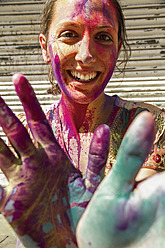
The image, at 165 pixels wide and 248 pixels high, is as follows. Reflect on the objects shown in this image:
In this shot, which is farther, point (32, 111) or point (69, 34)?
point (69, 34)

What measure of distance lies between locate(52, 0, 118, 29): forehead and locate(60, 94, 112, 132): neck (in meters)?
0.44

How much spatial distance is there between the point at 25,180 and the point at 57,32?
3.13 feet

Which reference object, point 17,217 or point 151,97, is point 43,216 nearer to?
point 17,217

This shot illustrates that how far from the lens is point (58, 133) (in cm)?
187

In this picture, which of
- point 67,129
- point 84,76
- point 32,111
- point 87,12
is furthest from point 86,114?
point 32,111

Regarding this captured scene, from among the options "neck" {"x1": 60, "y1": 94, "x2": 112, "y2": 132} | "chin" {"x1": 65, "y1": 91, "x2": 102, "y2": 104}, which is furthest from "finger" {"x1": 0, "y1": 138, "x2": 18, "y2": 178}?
"neck" {"x1": 60, "y1": 94, "x2": 112, "y2": 132}

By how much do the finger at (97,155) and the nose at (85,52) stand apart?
603 mm

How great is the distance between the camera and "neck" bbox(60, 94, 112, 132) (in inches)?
72.1

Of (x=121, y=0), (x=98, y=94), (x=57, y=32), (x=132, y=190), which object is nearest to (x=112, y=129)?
(x=98, y=94)

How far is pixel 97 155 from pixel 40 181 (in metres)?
0.22

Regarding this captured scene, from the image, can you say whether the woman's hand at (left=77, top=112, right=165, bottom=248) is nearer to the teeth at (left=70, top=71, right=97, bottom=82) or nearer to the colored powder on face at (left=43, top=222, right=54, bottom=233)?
the colored powder on face at (left=43, top=222, right=54, bottom=233)

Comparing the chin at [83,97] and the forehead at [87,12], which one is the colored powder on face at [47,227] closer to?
the chin at [83,97]

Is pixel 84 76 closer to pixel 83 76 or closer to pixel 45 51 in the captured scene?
pixel 83 76

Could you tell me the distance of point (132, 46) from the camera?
4.32 meters
